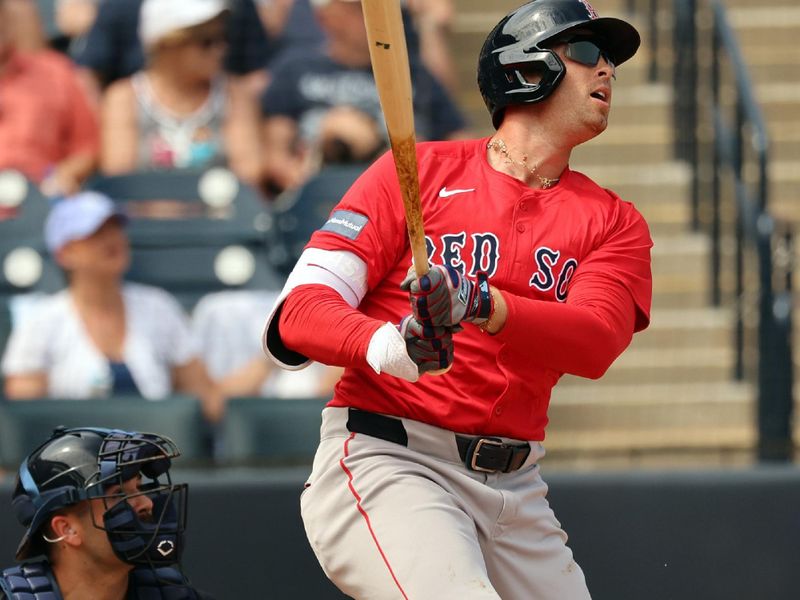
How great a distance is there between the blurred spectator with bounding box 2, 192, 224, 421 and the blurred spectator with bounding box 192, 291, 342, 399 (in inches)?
2.5

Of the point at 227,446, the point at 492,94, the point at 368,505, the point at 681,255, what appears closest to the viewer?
the point at 368,505

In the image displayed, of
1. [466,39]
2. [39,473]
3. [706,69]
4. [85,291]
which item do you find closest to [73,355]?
[85,291]

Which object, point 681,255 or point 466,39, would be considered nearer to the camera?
point 681,255

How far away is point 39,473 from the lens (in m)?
3.44

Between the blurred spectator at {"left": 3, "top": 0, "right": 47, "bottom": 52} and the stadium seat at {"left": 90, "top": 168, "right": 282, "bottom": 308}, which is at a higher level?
the blurred spectator at {"left": 3, "top": 0, "right": 47, "bottom": 52}

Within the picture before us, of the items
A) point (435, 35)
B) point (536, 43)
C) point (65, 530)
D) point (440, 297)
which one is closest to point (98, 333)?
point (435, 35)

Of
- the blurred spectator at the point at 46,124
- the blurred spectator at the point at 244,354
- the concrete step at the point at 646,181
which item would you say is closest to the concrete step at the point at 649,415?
the blurred spectator at the point at 244,354

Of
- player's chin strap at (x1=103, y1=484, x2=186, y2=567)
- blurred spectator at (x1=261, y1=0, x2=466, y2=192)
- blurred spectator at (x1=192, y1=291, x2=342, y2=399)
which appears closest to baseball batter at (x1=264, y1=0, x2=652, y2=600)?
player's chin strap at (x1=103, y1=484, x2=186, y2=567)

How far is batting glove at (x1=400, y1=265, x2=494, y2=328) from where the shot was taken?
2.71 meters

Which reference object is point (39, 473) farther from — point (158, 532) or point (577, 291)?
point (577, 291)

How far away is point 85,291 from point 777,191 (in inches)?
134

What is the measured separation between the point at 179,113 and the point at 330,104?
65 cm

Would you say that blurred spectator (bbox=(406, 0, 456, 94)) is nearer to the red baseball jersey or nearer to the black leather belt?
the red baseball jersey

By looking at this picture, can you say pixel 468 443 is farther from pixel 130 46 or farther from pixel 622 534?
pixel 130 46
